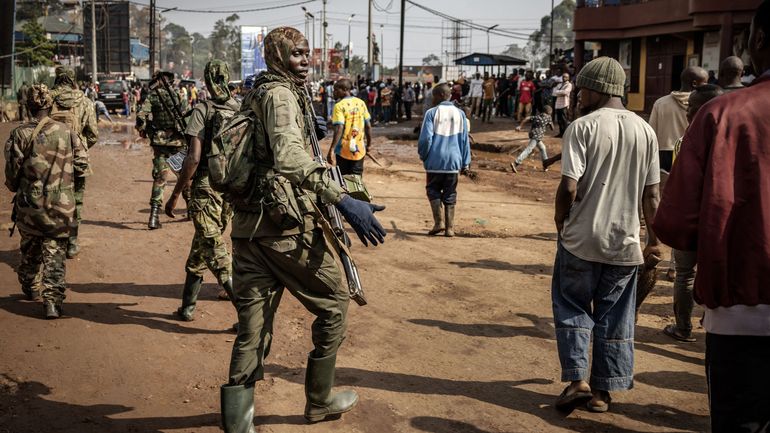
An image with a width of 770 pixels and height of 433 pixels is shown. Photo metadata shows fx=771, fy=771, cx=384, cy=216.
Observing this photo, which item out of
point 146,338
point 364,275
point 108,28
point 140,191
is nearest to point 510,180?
point 140,191

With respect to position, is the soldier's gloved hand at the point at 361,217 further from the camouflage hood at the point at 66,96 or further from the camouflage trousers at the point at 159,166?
the camouflage trousers at the point at 159,166

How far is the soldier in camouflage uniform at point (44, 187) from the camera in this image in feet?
21.1

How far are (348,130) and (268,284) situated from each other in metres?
6.60

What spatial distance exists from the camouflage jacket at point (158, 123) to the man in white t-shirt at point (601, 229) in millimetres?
6436

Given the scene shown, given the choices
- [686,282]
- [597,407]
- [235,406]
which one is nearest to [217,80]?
[235,406]

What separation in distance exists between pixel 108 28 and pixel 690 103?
55569 millimetres

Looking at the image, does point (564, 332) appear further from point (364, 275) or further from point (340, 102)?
point (340, 102)

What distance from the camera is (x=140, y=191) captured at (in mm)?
13711

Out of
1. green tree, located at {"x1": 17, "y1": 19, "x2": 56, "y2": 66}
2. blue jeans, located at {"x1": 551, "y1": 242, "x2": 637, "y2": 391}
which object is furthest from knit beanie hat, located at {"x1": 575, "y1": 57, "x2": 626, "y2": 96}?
green tree, located at {"x1": 17, "y1": 19, "x2": 56, "y2": 66}

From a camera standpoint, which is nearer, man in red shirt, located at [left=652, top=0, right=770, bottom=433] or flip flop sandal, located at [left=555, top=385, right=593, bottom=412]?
man in red shirt, located at [left=652, top=0, right=770, bottom=433]

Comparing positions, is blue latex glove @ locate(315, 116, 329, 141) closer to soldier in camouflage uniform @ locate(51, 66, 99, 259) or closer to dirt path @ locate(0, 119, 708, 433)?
dirt path @ locate(0, 119, 708, 433)

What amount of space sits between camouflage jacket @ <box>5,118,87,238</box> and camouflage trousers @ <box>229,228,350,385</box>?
3180 millimetres

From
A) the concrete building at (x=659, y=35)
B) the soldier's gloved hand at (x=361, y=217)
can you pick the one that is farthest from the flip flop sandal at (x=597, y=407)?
the concrete building at (x=659, y=35)

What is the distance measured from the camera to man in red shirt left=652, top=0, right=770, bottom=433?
2432 mm
